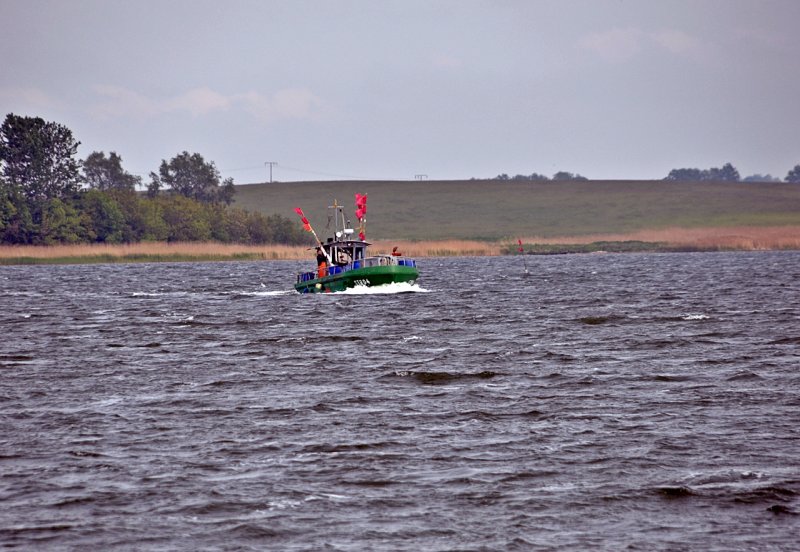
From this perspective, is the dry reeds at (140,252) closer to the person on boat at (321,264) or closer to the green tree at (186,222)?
the green tree at (186,222)

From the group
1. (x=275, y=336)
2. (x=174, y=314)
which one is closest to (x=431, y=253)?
(x=174, y=314)

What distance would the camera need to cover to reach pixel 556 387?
24500mm

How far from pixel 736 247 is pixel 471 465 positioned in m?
145

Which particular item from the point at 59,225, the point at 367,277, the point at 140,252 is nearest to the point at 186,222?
the point at 59,225

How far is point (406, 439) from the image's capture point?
1864 centimetres

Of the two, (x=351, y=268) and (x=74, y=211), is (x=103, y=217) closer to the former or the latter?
(x=74, y=211)

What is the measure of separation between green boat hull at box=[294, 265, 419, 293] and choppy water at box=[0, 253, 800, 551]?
22.9 metres

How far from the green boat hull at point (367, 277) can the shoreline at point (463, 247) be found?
42.3 m

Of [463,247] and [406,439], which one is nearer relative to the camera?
[406,439]

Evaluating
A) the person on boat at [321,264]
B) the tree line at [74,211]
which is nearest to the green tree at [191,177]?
the tree line at [74,211]

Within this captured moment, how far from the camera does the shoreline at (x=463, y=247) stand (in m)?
129

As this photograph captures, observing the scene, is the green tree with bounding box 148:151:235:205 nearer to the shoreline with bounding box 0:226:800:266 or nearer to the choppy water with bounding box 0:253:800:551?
the shoreline with bounding box 0:226:800:266

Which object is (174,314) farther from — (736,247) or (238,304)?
(736,247)

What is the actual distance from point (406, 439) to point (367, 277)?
45459mm
